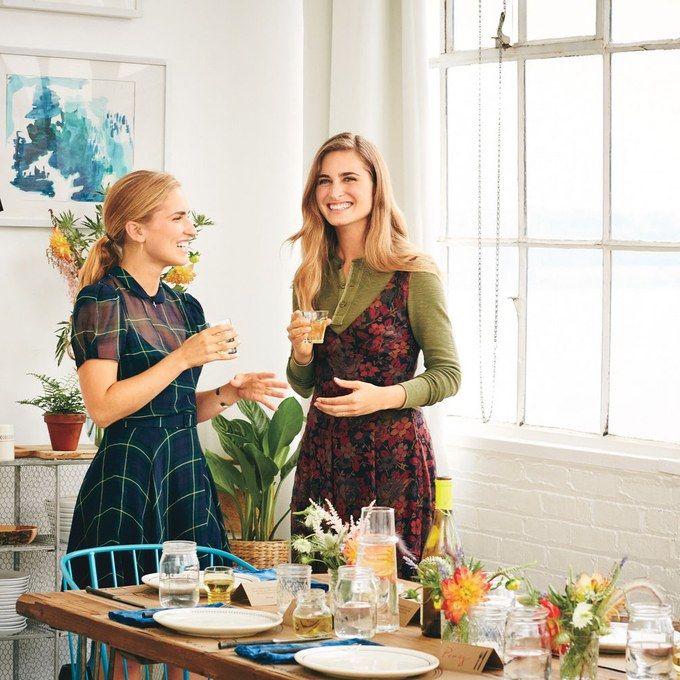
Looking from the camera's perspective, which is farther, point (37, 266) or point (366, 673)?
point (37, 266)

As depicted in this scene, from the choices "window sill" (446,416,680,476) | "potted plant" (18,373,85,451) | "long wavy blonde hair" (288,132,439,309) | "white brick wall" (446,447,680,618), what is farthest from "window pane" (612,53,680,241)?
"potted plant" (18,373,85,451)

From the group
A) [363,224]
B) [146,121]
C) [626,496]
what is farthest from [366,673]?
[146,121]

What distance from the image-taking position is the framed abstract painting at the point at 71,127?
14.6ft

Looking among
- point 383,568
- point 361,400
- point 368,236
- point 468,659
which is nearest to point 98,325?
point 361,400

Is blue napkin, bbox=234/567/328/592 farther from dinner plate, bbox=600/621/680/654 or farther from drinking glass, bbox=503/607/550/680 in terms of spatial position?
drinking glass, bbox=503/607/550/680

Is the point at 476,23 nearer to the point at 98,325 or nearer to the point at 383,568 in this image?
the point at 98,325

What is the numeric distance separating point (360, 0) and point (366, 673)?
3157 mm

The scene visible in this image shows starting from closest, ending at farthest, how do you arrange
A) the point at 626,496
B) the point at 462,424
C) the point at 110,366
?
the point at 110,366 < the point at 626,496 < the point at 462,424

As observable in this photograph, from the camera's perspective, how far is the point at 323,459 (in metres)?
3.16

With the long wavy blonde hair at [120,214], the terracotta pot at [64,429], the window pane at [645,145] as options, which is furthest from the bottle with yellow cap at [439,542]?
the terracotta pot at [64,429]

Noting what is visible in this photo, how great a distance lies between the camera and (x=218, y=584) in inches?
88.3

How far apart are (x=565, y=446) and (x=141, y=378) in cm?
172

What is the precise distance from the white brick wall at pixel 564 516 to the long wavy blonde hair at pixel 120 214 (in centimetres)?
171

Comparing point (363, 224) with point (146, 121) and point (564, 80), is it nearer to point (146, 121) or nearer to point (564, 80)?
point (564, 80)
